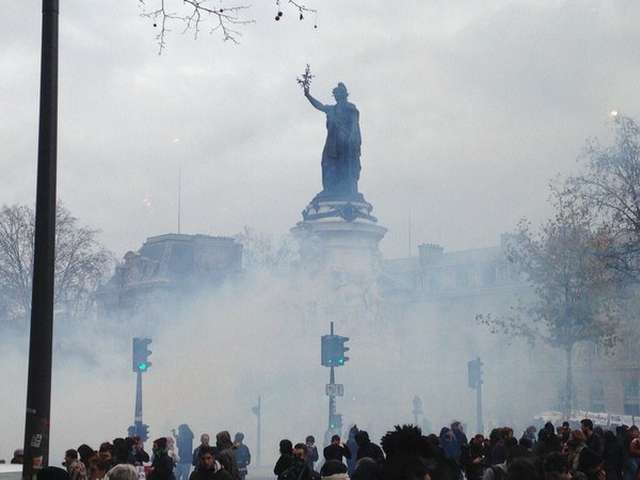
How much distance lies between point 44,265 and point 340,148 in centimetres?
3265

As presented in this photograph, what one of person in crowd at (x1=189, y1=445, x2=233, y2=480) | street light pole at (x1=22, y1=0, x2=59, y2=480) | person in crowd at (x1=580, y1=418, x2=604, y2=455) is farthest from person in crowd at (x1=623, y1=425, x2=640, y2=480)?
street light pole at (x1=22, y1=0, x2=59, y2=480)

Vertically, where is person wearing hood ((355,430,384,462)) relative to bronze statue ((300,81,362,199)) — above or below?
below

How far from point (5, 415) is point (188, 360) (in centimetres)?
741

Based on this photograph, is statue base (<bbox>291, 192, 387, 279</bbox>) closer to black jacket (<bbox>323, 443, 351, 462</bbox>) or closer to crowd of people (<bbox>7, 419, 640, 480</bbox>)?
crowd of people (<bbox>7, 419, 640, 480</bbox>)

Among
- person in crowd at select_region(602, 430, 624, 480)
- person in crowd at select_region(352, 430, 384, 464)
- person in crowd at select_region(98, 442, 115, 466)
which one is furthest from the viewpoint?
person in crowd at select_region(602, 430, 624, 480)

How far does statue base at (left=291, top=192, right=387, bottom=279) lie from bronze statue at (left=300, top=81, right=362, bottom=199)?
0.66m

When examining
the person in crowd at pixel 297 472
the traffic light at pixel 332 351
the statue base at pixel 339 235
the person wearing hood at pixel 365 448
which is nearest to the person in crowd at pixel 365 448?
the person wearing hood at pixel 365 448

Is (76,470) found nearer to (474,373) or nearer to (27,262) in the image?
(474,373)

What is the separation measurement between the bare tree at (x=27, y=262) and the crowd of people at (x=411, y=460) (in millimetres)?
41788

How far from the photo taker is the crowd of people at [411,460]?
24.3 feet

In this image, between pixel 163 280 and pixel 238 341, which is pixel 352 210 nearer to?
pixel 238 341

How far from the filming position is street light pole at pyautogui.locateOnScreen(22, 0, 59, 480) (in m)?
8.19

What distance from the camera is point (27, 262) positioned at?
6028 centimetres

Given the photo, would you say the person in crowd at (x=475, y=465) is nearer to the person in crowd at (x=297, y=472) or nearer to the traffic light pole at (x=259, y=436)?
the person in crowd at (x=297, y=472)
